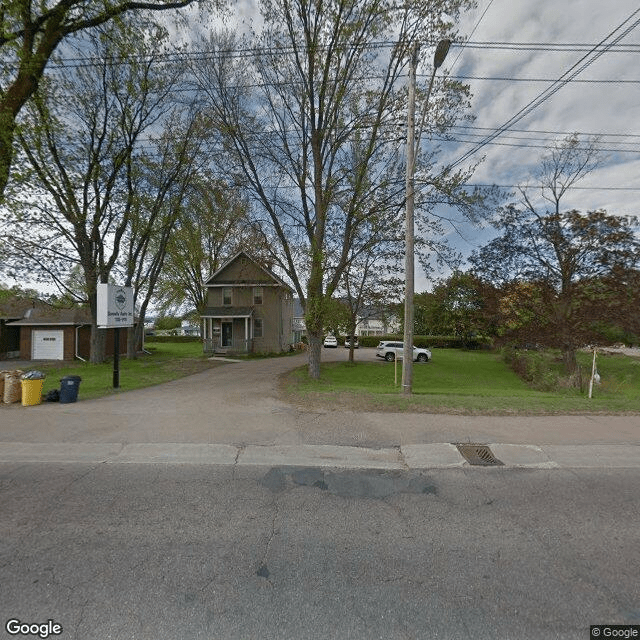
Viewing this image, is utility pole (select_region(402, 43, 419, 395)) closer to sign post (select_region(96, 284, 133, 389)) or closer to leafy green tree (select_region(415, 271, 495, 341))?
sign post (select_region(96, 284, 133, 389))

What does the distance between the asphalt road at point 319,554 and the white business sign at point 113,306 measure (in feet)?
21.1

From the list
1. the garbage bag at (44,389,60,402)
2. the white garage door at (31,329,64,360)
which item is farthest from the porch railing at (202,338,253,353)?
the garbage bag at (44,389,60,402)

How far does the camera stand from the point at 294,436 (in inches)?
234

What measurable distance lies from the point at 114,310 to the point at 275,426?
6940 mm

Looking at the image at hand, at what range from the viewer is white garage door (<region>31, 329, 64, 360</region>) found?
21922mm

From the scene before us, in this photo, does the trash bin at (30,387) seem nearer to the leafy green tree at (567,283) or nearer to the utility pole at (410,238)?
the utility pole at (410,238)

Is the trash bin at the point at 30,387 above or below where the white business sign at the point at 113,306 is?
below

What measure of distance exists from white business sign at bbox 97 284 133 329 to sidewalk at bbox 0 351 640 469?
9.46 feet

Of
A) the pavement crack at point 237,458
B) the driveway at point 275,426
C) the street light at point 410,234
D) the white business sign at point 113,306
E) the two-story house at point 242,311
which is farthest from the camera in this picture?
the two-story house at point 242,311

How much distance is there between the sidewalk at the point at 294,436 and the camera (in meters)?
5.02

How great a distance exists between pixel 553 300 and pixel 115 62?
2183 cm

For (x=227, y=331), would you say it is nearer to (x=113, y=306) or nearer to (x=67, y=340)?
(x=67, y=340)

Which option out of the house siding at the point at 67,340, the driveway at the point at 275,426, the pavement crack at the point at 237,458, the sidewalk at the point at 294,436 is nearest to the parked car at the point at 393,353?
the driveway at the point at 275,426

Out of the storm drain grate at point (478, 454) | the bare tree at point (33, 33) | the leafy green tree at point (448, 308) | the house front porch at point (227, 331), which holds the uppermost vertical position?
the bare tree at point (33, 33)
